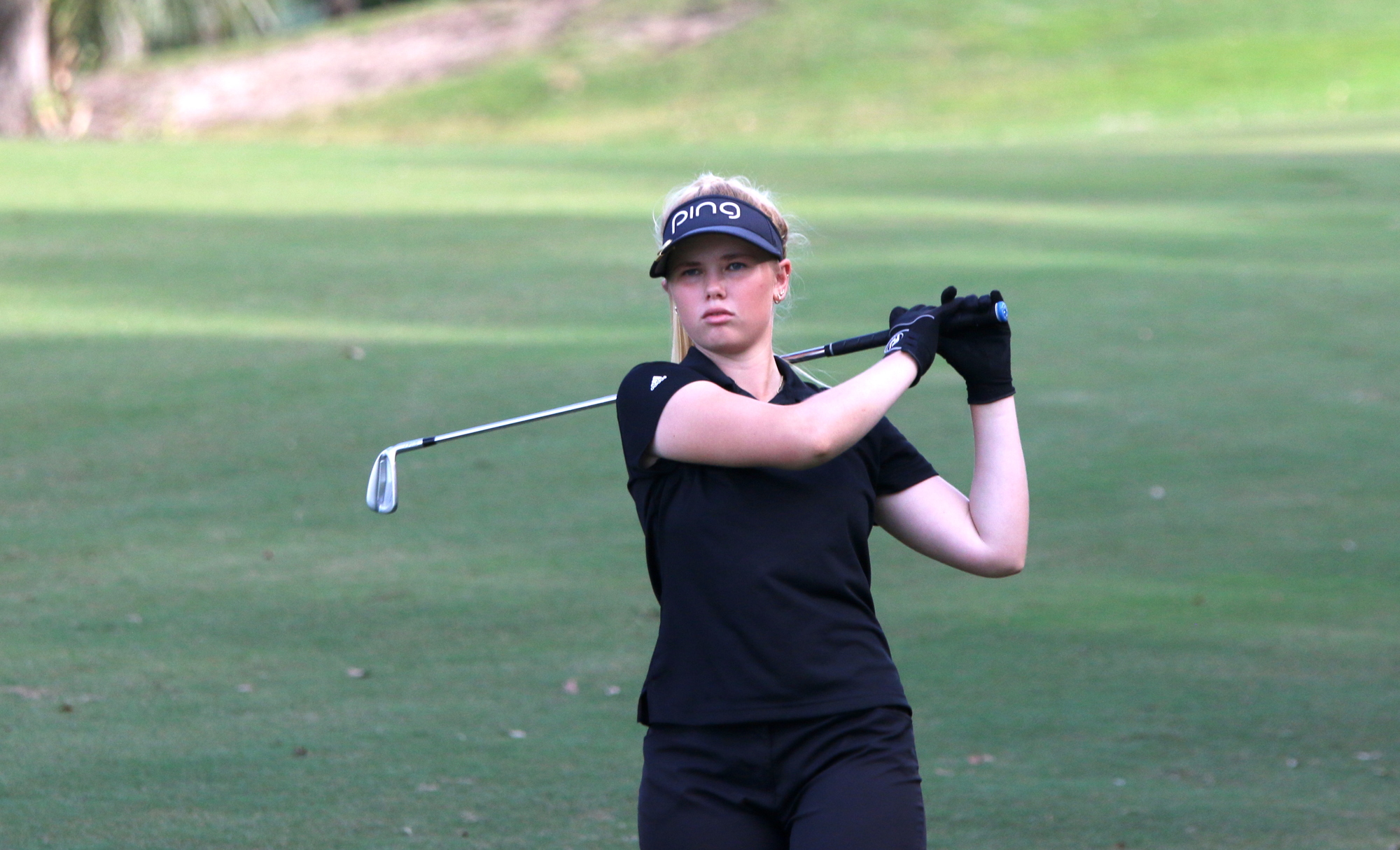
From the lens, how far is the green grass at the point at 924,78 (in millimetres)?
31734

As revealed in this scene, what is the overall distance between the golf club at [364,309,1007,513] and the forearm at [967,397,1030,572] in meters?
0.19

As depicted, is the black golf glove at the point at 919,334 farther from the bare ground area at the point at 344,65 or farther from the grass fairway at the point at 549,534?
the bare ground area at the point at 344,65

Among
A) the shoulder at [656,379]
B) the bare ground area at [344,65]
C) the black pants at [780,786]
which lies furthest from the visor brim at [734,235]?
the bare ground area at [344,65]

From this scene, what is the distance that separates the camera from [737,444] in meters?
2.92

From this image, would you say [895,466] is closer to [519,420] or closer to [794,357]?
[794,357]

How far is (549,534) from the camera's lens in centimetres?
750

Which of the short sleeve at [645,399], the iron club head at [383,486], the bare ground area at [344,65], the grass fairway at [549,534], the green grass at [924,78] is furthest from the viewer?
the bare ground area at [344,65]

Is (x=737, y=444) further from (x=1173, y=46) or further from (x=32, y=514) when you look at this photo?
(x=1173, y=46)

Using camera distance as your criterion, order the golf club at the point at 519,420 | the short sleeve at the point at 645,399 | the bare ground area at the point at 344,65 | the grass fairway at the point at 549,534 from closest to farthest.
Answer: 1. the short sleeve at the point at 645,399
2. the golf club at the point at 519,420
3. the grass fairway at the point at 549,534
4. the bare ground area at the point at 344,65

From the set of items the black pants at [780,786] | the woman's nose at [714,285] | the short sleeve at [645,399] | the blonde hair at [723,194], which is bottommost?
the black pants at [780,786]

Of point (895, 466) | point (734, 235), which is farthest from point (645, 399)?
point (895, 466)

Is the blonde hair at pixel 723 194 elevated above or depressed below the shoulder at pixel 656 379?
above

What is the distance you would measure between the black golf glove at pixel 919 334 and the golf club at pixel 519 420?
87mm

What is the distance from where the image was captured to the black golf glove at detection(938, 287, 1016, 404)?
10.4 ft
